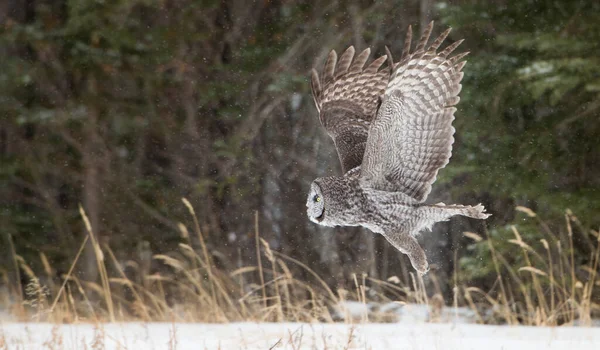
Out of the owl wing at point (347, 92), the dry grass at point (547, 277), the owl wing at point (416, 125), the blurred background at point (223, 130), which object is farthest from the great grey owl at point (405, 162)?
the blurred background at point (223, 130)

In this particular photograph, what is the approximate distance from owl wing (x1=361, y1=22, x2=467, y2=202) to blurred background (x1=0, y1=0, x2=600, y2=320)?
3325 mm

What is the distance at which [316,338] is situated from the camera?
383 cm

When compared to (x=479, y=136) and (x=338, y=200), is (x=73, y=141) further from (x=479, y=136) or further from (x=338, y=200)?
(x=338, y=200)

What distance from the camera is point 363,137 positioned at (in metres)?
3.51

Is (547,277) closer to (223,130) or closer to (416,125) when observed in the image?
(416,125)

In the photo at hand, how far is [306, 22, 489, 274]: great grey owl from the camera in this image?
8.71 feet

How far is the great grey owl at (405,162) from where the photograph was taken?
265 cm

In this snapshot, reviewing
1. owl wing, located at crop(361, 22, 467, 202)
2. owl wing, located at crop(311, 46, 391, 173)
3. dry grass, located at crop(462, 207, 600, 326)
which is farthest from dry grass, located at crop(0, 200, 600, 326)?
owl wing, located at crop(361, 22, 467, 202)

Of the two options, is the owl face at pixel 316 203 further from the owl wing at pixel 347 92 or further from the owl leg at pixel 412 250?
the owl wing at pixel 347 92

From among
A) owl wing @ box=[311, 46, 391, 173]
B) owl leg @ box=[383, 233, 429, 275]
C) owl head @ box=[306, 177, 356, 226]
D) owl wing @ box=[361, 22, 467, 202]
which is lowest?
owl leg @ box=[383, 233, 429, 275]

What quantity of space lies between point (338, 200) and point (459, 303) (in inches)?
197

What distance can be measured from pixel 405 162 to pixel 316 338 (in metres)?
1.27

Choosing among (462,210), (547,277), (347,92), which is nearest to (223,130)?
(547,277)

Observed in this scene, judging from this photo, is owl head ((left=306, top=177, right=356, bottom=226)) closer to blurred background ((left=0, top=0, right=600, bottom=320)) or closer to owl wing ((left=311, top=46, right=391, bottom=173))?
owl wing ((left=311, top=46, right=391, bottom=173))
